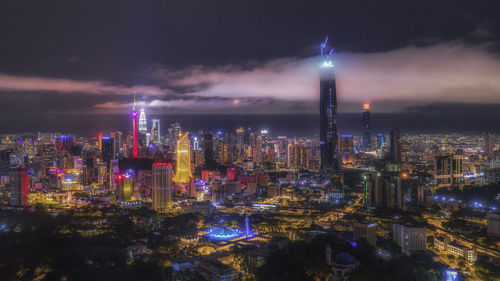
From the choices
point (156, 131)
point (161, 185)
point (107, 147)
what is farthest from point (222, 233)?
point (156, 131)

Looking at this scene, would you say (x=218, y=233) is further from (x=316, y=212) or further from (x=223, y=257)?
(x=316, y=212)

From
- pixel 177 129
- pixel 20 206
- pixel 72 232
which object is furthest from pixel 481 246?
pixel 177 129

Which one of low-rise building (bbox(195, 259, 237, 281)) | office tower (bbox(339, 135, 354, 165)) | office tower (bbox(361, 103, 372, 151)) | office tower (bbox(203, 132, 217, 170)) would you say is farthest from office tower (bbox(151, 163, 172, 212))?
office tower (bbox(361, 103, 372, 151))

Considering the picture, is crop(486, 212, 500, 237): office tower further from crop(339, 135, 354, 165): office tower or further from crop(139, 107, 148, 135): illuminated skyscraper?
crop(139, 107, 148, 135): illuminated skyscraper

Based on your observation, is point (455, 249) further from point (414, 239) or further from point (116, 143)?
point (116, 143)

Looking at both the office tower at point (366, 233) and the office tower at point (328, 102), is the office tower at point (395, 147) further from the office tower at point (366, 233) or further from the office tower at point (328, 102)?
the office tower at point (366, 233)
